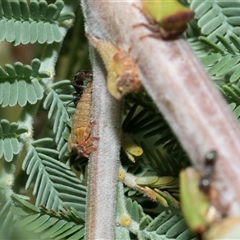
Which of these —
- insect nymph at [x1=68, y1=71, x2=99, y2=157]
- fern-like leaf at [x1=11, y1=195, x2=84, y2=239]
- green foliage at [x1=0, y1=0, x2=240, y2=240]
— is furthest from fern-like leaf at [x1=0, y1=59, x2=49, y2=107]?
fern-like leaf at [x1=11, y1=195, x2=84, y2=239]

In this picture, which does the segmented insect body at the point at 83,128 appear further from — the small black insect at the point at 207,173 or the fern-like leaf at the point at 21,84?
the small black insect at the point at 207,173

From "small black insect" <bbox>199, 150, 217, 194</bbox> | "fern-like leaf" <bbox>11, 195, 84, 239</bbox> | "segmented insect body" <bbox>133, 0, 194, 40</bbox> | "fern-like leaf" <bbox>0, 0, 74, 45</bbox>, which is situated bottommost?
"fern-like leaf" <bbox>11, 195, 84, 239</bbox>

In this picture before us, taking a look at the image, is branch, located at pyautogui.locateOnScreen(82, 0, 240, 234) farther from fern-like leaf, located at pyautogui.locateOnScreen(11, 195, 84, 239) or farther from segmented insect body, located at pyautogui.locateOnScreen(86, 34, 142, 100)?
fern-like leaf, located at pyautogui.locateOnScreen(11, 195, 84, 239)

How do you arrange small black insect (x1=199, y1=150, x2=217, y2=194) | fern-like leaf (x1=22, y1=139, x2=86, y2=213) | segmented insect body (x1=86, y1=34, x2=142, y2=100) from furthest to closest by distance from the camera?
fern-like leaf (x1=22, y1=139, x2=86, y2=213)
segmented insect body (x1=86, y1=34, x2=142, y2=100)
small black insect (x1=199, y1=150, x2=217, y2=194)

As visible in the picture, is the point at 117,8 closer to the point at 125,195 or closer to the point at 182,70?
the point at 182,70

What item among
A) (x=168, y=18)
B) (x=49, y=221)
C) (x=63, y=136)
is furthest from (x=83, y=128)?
(x=168, y=18)

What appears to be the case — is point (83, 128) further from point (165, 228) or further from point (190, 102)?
point (190, 102)
